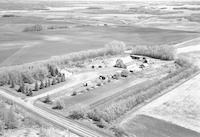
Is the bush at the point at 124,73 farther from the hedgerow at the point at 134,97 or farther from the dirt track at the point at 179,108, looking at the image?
the dirt track at the point at 179,108

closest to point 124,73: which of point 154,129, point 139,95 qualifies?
point 139,95

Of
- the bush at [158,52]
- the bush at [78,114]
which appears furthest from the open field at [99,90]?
the bush at [78,114]

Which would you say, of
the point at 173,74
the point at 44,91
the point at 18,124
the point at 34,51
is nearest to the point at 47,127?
the point at 18,124

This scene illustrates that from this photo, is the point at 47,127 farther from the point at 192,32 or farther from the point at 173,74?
the point at 192,32

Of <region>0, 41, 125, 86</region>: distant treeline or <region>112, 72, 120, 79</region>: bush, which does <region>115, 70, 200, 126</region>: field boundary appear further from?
<region>0, 41, 125, 86</region>: distant treeline

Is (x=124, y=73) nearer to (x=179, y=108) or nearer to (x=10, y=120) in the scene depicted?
(x=179, y=108)

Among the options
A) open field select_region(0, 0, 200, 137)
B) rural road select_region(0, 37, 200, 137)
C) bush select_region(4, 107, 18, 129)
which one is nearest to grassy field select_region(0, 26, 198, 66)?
open field select_region(0, 0, 200, 137)

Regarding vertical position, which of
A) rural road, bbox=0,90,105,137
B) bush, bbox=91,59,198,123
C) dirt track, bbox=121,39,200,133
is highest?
bush, bbox=91,59,198,123
